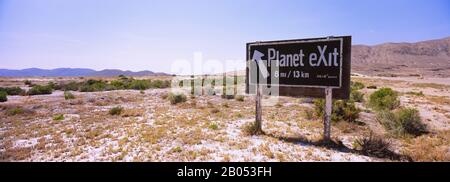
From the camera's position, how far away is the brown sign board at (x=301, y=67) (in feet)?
23.3

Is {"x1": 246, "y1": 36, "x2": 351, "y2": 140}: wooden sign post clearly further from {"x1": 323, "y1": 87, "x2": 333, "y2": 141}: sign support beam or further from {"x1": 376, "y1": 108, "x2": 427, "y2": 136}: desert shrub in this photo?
{"x1": 376, "y1": 108, "x2": 427, "y2": 136}: desert shrub

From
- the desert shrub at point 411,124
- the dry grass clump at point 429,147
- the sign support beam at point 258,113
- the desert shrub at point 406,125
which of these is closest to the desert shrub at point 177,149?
the sign support beam at point 258,113

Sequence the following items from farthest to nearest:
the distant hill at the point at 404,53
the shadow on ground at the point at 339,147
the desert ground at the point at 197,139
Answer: the distant hill at the point at 404,53 < the desert ground at the point at 197,139 < the shadow on ground at the point at 339,147

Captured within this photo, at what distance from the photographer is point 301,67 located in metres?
7.93

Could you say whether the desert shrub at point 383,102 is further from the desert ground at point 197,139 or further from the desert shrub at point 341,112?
the desert shrub at point 341,112

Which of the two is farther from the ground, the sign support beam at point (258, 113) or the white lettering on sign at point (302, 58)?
the white lettering on sign at point (302, 58)

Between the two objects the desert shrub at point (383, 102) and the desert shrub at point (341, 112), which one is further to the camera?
the desert shrub at point (383, 102)

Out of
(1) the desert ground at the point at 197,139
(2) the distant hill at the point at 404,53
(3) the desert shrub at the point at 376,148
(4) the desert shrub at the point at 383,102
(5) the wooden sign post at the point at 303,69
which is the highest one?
(2) the distant hill at the point at 404,53

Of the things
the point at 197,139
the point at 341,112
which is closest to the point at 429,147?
the point at 341,112

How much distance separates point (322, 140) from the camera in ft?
24.6

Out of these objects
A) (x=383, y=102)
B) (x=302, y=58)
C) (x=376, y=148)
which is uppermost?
(x=302, y=58)

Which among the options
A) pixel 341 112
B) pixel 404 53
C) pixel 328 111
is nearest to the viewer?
pixel 328 111

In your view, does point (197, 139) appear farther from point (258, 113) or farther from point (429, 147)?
point (429, 147)

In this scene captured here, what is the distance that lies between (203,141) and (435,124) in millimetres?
9883
